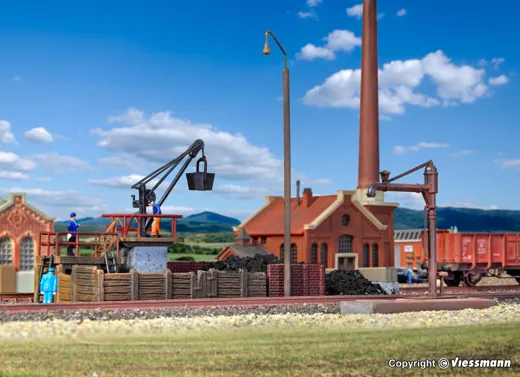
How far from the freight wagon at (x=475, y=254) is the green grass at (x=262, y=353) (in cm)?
2264

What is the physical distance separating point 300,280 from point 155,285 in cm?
547

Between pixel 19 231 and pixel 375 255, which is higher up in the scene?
pixel 19 231

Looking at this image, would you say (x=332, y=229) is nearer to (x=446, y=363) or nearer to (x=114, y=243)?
(x=114, y=243)

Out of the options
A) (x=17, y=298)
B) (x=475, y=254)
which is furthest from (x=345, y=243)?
(x=17, y=298)

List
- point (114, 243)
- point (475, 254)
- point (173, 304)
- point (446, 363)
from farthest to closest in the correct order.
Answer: point (475, 254) < point (114, 243) < point (173, 304) < point (446, 363)

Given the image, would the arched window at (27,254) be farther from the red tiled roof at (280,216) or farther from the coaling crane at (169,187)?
the coaling crane at (169,187)

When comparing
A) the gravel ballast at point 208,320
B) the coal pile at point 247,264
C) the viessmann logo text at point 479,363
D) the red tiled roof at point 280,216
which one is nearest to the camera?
the viessmann logo text at point 479,363

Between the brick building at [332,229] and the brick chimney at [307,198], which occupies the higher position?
the brick chimney at [307,198]

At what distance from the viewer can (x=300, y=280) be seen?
26.0 metres

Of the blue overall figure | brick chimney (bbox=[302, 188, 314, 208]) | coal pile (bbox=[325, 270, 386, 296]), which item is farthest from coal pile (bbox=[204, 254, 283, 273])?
brick chimney (bbox=[302, 188, 314, 208])

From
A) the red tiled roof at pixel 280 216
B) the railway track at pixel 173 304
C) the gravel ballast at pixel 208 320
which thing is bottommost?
the gravel ballast at pixel 208 320

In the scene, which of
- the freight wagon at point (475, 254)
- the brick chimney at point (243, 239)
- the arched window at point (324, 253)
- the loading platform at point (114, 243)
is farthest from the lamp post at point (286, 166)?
the arched window at point (324, 253)

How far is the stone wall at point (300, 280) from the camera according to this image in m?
25.5

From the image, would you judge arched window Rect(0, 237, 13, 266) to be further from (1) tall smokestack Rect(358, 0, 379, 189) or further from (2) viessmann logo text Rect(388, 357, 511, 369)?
(2) viessmann logo text Rect(388, 357, 511, 369)
